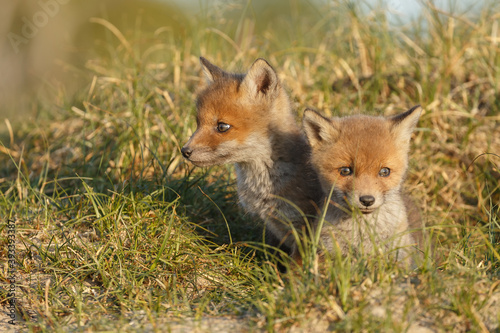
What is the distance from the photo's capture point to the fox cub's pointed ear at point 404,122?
365 centimetres

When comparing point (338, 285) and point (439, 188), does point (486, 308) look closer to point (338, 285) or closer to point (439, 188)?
point (338, 285)

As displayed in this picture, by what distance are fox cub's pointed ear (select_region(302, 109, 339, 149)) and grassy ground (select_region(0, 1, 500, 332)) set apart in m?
0.93

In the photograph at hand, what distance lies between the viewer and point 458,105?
20.4 feet

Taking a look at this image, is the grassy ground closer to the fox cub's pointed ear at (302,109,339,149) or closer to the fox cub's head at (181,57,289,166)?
the fox cub's head at (181,57,289,166)

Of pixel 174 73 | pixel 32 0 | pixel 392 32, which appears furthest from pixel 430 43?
pixel 32 0

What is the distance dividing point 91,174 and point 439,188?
3868mm

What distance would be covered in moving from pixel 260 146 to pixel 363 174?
98 centimetres

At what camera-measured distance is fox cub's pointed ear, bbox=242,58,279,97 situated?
13.5 ft

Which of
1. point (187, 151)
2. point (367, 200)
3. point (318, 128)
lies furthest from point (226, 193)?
point (367, 200)

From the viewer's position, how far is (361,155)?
11.4ft

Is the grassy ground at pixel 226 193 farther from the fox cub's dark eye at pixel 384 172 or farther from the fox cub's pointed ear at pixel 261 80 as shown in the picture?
the fox cub's pointed ear at pixel 261 80

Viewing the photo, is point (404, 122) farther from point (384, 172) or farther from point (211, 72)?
point (211, 72)

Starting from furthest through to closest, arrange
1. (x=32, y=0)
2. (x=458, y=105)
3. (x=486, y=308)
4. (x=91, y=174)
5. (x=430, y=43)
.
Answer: (x=32, y=0), (x=430, y=43), (x=458, y=105), (x=91, y=174), (x=486, y=308)

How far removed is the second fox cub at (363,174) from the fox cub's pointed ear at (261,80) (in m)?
0.61
